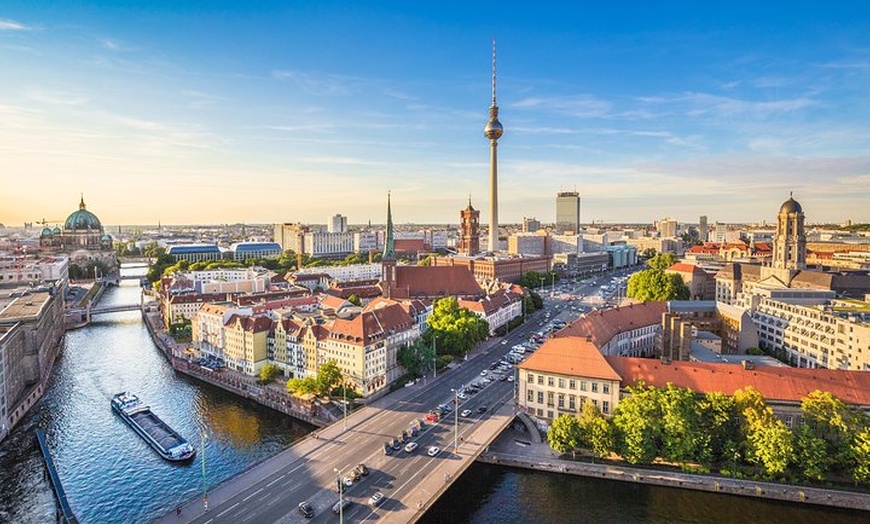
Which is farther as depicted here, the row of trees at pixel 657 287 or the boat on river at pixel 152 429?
the row of trees at pixel 657 287

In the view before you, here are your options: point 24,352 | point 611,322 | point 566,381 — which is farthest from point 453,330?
point 24,352

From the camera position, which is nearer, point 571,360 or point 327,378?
point 571,360

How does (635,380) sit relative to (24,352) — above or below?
above

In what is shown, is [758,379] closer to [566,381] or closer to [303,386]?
[566,381]

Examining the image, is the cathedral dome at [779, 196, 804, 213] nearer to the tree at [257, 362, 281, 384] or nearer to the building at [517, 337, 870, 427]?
the building at [517, 337, 870, 427]

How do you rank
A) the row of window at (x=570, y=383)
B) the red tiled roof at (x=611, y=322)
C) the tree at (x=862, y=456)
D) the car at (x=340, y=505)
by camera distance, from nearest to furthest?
the car at (x=340, y=505) → the tree at (x=862, y=456) → the row of window at (x=570, y=383) → the red tiled roof at (x=611, y=322)

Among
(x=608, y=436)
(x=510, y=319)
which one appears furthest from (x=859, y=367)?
(x=510, y=319)

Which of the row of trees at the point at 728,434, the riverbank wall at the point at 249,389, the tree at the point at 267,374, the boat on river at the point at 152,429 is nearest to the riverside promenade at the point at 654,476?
the row of trees at the point at 728,434

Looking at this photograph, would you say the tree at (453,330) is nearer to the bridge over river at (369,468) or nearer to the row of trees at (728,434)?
the bridge over river at (369,468)
